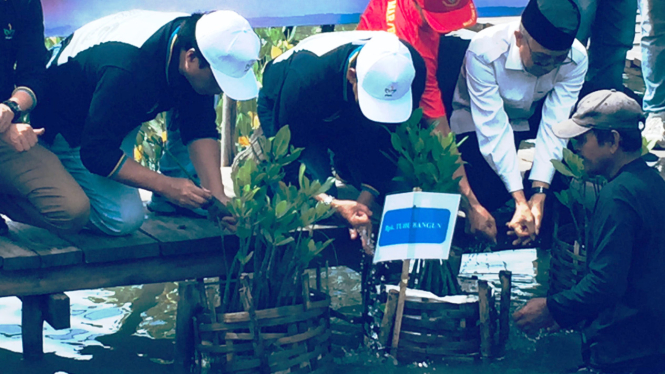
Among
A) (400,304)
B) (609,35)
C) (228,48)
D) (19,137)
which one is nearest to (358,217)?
(400,304)

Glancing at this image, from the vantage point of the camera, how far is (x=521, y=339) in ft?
14.2

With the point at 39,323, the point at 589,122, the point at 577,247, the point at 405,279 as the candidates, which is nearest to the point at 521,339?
the point at 577,247

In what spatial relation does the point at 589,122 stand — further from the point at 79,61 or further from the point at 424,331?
the point at 79,61

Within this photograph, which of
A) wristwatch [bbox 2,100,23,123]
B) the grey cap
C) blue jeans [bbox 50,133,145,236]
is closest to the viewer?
the grey cap

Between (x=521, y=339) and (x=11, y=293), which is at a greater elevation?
(x=11, y=293)

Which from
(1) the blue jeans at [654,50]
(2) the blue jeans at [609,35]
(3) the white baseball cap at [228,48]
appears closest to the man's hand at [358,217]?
(3) the white baseball cap at [228,48]

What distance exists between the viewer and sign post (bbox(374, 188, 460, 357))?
147 inches

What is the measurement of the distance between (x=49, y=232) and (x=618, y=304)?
2.39 meters

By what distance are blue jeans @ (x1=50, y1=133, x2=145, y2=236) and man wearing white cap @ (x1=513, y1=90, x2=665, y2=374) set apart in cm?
181

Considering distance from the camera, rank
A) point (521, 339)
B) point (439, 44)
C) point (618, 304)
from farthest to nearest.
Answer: point (439, 44), point (521, 339), point (618, 304)

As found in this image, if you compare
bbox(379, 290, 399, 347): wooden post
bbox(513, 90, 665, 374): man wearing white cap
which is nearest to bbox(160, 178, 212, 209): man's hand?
bbox(379, 290, 399, 347): wooden post

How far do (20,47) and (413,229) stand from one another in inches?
71.1

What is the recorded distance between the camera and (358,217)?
3945 millimetres

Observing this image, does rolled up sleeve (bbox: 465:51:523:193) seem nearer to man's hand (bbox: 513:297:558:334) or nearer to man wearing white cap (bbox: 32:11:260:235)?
man's hand (bbox: 513:297:558:334)
